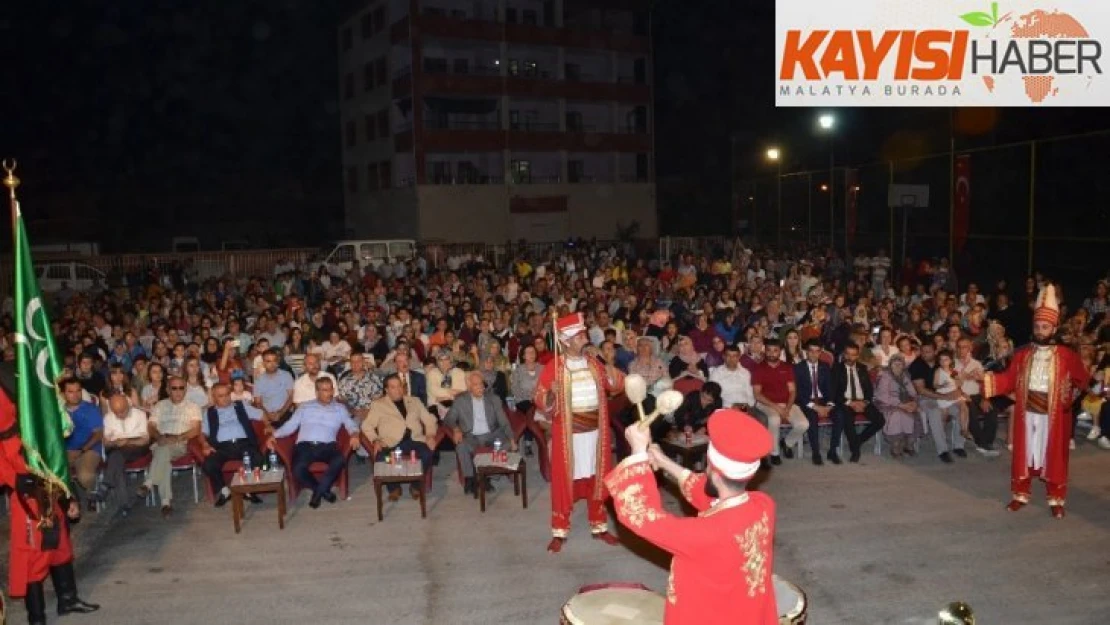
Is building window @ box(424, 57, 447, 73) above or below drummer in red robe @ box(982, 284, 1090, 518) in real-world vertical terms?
above

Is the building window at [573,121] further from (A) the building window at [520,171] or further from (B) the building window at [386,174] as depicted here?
(B) the building window at [386,174]

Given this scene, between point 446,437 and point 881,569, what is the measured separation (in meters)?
4.78

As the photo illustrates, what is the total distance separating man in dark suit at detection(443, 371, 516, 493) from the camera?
32.0ft

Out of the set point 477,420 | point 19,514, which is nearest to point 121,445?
point 19,514

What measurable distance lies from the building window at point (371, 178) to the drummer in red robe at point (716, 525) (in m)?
40.5

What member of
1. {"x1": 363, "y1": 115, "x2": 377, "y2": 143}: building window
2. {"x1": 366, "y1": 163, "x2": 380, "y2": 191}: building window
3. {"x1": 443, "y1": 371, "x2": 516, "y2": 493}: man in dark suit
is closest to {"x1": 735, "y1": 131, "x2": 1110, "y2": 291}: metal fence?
{"x1": 443, "y1": 371, "x2": 516, "y2": 493}: man in dark suit

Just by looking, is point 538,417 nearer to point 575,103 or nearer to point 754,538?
point 754,538

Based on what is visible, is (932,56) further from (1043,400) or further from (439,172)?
(439,172)

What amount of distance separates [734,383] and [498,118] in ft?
103

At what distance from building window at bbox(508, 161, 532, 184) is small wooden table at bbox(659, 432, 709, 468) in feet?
104

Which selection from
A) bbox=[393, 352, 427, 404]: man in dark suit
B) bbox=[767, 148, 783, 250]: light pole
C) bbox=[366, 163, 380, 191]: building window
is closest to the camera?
bbox=[393, 352, 427, 404]: man in dark suit

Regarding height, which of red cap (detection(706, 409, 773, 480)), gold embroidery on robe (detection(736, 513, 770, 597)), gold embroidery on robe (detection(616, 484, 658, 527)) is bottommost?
gold embroidery on robe (detection(736, 513, 770, 597))

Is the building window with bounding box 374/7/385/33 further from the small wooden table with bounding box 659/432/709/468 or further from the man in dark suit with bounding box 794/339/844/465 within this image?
the small wooden table with bounding box 659/432/709/468

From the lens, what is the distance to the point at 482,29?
38.9 m
